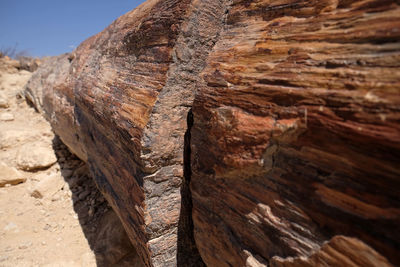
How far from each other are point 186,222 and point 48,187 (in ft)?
11.0

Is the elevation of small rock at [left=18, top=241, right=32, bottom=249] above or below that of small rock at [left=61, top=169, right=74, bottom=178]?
below

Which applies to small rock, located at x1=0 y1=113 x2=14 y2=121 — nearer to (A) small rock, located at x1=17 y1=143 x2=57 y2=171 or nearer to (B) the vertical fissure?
(A) small rock, located at x1=17 y1=143 x2=57 y2=171

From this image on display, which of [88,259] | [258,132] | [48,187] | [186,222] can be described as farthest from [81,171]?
[258,132]

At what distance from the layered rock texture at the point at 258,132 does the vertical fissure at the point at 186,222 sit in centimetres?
1

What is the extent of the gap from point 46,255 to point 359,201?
3.56 metres

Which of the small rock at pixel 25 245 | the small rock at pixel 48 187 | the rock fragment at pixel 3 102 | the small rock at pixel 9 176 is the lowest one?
the small rock at pixel 25 245

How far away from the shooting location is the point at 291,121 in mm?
1086

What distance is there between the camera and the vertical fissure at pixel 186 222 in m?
1.89

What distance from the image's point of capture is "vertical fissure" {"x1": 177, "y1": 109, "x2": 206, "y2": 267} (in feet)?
6.21

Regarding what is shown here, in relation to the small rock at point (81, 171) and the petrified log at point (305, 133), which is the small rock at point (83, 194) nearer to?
the small rock at point (81, 171)

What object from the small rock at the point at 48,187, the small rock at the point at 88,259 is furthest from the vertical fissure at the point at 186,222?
the small rock at the point at 48,187

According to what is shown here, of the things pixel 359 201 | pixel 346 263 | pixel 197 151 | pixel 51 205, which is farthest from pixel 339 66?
pixel 51 205

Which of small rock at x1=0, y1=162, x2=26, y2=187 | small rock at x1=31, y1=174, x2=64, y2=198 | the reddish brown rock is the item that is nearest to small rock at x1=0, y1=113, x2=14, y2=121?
small rock at x1=0, y1=162, x2=26, y2=187

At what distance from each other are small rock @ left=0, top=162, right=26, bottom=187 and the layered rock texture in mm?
3134
